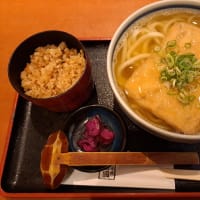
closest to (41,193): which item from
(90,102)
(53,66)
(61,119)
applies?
(61,119)

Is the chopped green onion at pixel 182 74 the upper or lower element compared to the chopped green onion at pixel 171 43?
lower

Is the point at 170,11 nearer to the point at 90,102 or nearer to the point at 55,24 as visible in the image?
the point at 90,102

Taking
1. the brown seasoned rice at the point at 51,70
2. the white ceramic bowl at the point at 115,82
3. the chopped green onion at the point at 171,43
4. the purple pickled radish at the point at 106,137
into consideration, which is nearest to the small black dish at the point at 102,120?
the purple pickled radish at the point at 106,137

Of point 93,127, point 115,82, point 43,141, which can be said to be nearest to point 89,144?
point 93,127

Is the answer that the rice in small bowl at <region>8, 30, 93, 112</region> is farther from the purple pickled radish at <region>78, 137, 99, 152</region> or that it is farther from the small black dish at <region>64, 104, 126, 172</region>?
the purple pickled radish at <region>78, 137, 99, 152</region>

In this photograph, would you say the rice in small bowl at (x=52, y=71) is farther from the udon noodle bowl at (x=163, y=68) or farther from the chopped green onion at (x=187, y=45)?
the chopped green onion at (x=187, y=45)
